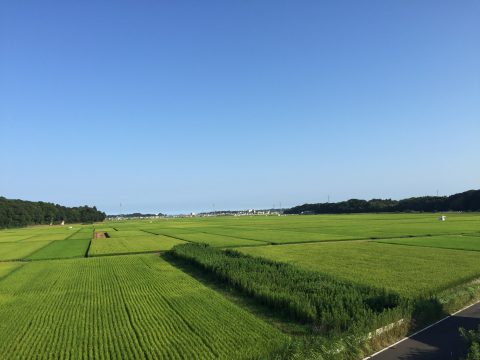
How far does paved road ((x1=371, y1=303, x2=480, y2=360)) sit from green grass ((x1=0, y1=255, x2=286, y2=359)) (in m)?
3.48

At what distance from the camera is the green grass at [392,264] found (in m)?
21.1

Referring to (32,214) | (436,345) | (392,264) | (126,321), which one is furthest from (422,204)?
(126,321)

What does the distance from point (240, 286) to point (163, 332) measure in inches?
284

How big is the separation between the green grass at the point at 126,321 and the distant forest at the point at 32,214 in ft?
450

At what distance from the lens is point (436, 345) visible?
1238cm

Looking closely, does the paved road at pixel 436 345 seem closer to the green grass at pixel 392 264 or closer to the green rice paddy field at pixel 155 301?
the green rice paddy field at pixel 155 301

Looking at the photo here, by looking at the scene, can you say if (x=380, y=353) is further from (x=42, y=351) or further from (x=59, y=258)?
(x=59, y=258)

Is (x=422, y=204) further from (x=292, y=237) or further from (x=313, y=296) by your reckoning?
(x=313, y=296)

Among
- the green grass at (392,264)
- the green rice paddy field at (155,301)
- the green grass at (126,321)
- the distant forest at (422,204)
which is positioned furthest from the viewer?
the distant forest at (422,204)

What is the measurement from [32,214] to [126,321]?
16479 cm

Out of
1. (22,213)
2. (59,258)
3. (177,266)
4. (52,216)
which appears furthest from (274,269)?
(52,216)

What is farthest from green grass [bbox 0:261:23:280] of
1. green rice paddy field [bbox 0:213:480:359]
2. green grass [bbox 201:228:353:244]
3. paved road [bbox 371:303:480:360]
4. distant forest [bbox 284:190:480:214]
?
distant forest [bbox 284:190:480:214]

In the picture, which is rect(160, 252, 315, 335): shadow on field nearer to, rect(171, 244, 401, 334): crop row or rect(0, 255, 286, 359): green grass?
rect(171, 244, 401, 334): crop row

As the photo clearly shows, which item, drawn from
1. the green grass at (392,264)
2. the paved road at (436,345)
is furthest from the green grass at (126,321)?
the green grass at (392,264)
